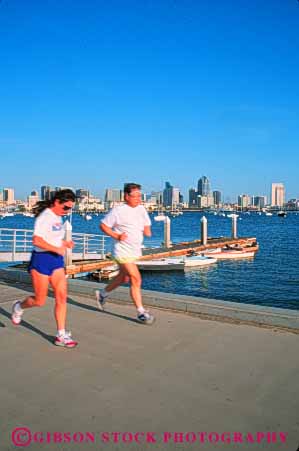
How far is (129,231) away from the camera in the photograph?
15.1ft

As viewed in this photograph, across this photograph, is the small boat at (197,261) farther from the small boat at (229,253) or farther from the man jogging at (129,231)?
the man jogging at (129,231)

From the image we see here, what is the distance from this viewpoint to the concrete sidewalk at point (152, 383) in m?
2.43

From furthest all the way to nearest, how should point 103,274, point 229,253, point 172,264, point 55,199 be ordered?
point 229,253 < point 172,264 < point 103,274 < point 55,199

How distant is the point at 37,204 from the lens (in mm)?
4172

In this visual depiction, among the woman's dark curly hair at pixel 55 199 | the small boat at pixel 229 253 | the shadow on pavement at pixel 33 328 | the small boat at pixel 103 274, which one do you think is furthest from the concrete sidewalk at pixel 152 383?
the small boat at pixel 229 253

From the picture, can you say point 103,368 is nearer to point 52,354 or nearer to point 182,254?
point 52,354

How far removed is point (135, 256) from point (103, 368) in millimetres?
1608

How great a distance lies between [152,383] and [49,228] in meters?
1.84

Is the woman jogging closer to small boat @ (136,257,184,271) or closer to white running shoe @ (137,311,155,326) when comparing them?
white running shoe @ (137,311,155,326)

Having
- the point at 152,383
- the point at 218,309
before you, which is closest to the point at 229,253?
the point at 218,309

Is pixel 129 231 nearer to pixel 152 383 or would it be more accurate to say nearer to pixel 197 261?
pixel 152 383

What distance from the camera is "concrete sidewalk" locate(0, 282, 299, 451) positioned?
2.43 metres

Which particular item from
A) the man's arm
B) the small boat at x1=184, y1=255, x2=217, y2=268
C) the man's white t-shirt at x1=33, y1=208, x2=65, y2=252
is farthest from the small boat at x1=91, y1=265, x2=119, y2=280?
the man's white t-shirt at x1=33, y1=208, x2=65, y2=252

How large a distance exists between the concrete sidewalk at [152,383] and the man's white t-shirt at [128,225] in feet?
2.89
